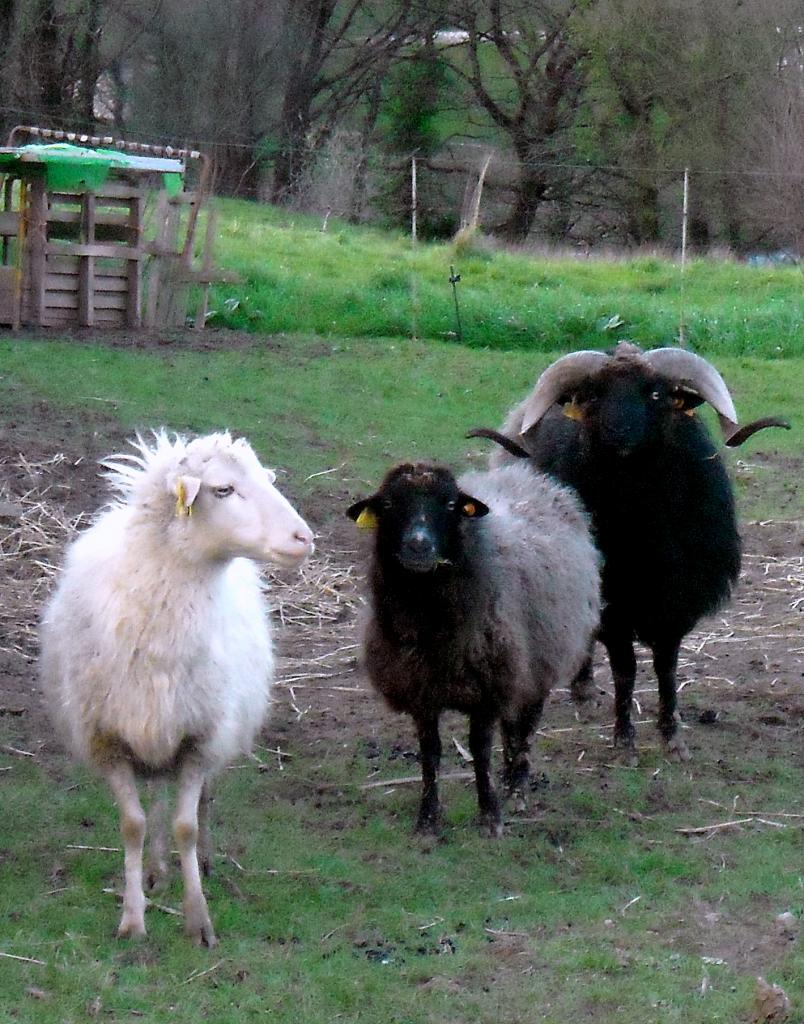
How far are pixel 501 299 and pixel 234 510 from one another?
596 inches

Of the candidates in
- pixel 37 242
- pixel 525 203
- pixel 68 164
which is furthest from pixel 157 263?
pixel 525 203

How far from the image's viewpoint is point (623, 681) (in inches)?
296

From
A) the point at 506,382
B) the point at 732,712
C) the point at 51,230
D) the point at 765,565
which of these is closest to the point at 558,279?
the point at 506,382

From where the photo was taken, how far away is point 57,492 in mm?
10586

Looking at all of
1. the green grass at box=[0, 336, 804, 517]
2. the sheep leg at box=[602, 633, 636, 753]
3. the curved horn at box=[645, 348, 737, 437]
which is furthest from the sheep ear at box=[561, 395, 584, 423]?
the green grass at box=[0, 336, 804, 517]

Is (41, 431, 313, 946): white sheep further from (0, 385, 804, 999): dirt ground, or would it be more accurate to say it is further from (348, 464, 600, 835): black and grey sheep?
(0, 385, 804, 999): dirt ground

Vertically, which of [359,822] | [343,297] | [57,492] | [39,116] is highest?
[39,116]

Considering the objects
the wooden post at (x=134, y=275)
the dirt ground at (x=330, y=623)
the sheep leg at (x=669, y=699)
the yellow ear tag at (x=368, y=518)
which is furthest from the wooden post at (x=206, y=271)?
the yellow ear tag at (x=368, y=518)

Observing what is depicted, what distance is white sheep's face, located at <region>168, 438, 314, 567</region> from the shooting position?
5.00 m

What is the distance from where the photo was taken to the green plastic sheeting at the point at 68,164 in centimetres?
1582

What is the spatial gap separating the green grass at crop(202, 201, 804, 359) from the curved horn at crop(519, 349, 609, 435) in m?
10.7

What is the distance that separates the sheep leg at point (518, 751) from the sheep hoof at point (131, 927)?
85.5 inches

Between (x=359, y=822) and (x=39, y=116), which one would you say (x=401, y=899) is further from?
(x=39, y=116)

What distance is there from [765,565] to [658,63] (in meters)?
26.8
